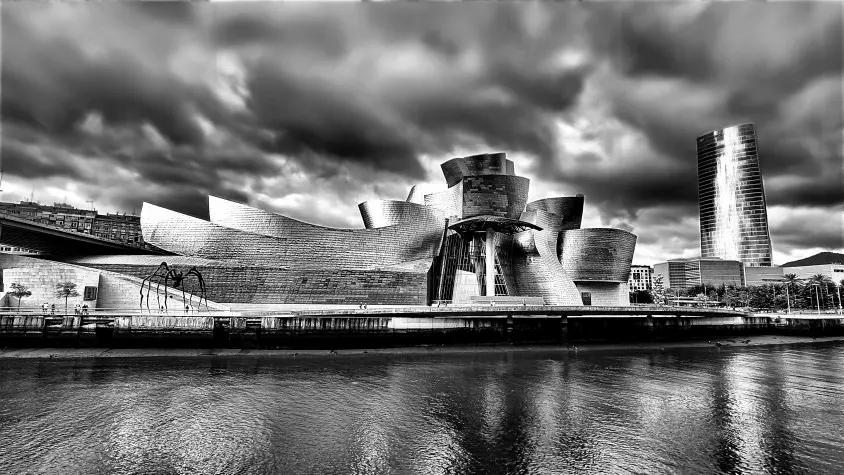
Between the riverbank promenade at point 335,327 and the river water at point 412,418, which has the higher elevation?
the riverbank promenade at point 335,327

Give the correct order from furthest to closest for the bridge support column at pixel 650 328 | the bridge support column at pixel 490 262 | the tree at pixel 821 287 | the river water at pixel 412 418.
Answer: the tree at pixel 821 287, the bridge support column at pixel 490 262, the bridge support column at pixel 650 328, the river water at pixel 412 418

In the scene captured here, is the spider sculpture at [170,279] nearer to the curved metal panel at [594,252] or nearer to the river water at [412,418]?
the river water at [412,418]

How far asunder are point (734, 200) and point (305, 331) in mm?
174414

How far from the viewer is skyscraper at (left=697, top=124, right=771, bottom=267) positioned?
516 feet

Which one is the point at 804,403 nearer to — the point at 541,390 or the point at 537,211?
the point at 541,390

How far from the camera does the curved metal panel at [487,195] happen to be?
49.3 meters

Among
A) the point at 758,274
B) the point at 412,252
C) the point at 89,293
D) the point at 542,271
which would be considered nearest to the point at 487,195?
the point at 412,252

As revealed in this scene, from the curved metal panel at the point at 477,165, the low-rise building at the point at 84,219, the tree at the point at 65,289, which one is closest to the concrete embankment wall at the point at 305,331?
the tree at the point at 65,289

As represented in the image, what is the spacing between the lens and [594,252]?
176ft

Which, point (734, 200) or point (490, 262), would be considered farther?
point (734, 200)

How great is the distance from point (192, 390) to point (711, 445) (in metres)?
18.2

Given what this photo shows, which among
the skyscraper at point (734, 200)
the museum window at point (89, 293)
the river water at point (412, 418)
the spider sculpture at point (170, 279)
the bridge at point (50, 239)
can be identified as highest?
the skyscraper at point (734, 200)

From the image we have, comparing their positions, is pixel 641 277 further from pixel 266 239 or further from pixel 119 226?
pixel 119 226

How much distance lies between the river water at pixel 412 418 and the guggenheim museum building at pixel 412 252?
15.6 metres
